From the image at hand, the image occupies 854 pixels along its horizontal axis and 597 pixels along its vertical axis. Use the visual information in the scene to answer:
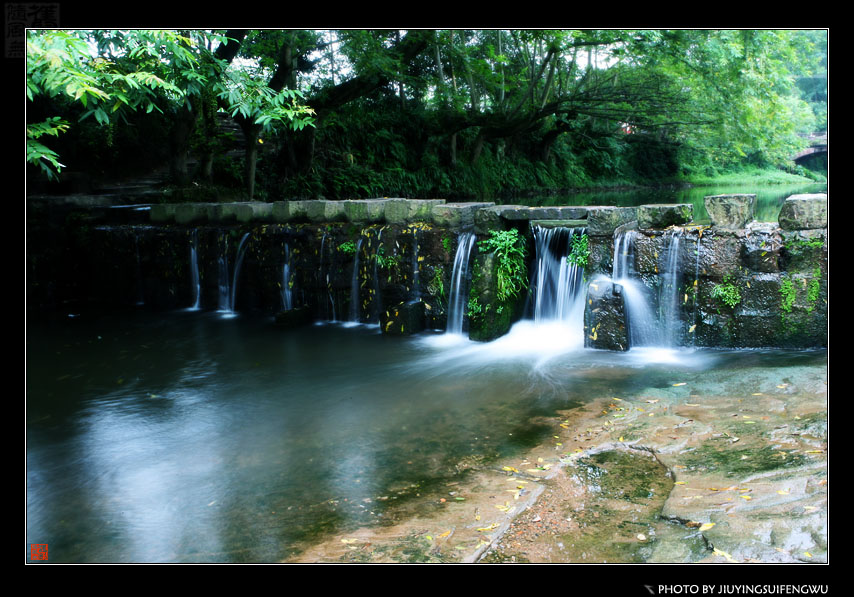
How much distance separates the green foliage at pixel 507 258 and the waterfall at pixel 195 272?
5497mm

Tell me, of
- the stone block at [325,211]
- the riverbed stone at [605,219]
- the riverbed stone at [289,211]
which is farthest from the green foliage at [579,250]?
the riverbed stone at [289,211]

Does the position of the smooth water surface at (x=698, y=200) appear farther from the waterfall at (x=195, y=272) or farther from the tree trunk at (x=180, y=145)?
the tree trunk at (x=180, y=145)

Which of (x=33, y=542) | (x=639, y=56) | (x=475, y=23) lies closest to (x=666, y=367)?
(x=475, y=23)

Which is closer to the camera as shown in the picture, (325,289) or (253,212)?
(325,289)

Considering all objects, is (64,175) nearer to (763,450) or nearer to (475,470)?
(475,470)

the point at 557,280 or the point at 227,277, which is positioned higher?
the point at 227,277

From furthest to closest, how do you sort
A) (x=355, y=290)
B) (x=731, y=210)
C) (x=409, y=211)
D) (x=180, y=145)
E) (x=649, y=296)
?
(x=180, y=145)
(x=355, y=290)
(x=409, y=211)
(x=649, y=296)
(x=731, y=210)

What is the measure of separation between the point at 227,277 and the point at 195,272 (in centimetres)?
74

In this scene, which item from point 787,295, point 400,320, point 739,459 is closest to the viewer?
point 739,459

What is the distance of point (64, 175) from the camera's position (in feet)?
44.5

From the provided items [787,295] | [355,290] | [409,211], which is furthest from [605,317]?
[355,290]

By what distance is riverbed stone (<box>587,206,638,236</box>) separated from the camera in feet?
25.4

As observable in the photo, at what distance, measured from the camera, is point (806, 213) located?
6.78m

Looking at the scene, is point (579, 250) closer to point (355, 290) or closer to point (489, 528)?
point (355, 290)
